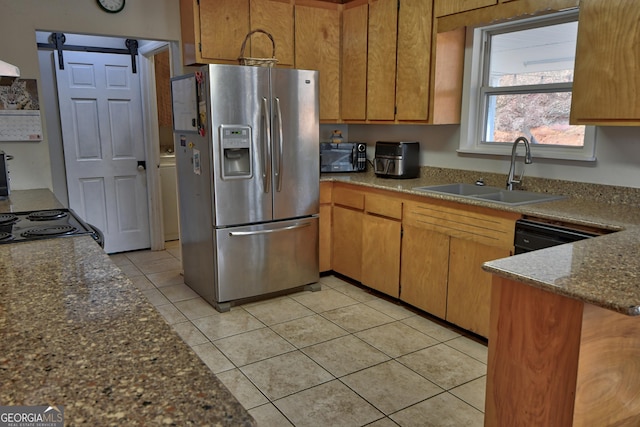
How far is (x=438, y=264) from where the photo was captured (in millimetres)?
3088

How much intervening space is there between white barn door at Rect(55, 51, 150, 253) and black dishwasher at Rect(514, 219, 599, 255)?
3.58m

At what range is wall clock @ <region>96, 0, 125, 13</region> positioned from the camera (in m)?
3.37

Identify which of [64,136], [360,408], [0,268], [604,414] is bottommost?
[360,408]

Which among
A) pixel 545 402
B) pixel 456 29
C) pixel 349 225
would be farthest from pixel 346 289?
pixel 545 402

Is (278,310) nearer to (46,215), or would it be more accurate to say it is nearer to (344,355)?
(344,355)

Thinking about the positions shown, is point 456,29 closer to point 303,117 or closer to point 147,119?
point 303,117

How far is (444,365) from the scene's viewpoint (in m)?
2.62

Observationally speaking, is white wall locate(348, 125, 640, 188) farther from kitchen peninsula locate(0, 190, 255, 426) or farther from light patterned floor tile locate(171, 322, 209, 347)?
kitchen peninsula locate(0, 190, 255, 426)

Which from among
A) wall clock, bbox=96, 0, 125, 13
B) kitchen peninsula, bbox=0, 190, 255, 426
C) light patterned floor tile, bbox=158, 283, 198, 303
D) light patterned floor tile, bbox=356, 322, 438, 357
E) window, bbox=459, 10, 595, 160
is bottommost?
light patterned floor tile, bbox=356, 322, 438, 357

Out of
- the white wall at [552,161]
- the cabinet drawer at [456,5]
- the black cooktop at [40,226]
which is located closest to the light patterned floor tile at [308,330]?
the black cooktop at [40,226]

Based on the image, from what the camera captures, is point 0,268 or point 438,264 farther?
point 438,264

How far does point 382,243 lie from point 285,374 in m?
1.33

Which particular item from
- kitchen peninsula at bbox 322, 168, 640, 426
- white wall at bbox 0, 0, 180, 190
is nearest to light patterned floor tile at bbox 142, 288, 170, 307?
white wall at bbox 0, 0, 180, 190

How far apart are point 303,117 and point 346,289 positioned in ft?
4.52
